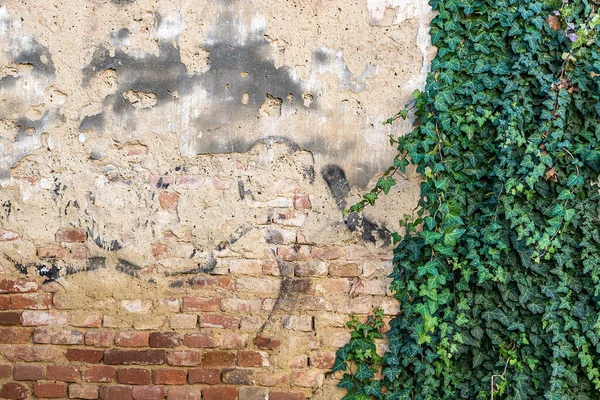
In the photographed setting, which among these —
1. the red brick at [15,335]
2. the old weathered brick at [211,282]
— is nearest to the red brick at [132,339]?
the old weathered brick at [211,282]

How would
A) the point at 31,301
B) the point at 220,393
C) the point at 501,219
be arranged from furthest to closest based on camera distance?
the point at 31,301
the point at 220,393
the point at 501,219

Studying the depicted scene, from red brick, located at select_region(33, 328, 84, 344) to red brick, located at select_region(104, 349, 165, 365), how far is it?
164 mm

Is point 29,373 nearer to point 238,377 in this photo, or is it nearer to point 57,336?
point 57,336

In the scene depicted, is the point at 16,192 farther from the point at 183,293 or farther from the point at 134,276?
the point at 183,293

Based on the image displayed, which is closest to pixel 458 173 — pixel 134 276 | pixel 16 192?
pixel 134 276

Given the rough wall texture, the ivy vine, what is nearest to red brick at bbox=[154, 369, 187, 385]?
the rough wall texture

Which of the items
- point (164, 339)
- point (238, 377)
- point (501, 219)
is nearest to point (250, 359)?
point (238, 377)

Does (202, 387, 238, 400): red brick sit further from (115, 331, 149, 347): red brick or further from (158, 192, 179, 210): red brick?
(158, 192, 179, 210): red brick

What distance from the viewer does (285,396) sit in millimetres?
2941

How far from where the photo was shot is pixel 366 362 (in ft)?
9.65

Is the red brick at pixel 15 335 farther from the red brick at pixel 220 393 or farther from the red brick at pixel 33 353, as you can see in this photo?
the red brick at pixel 220 393

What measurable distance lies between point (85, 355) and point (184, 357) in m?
0.49

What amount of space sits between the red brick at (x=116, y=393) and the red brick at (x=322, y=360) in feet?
2.91

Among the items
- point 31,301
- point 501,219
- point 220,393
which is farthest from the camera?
point 31,301
